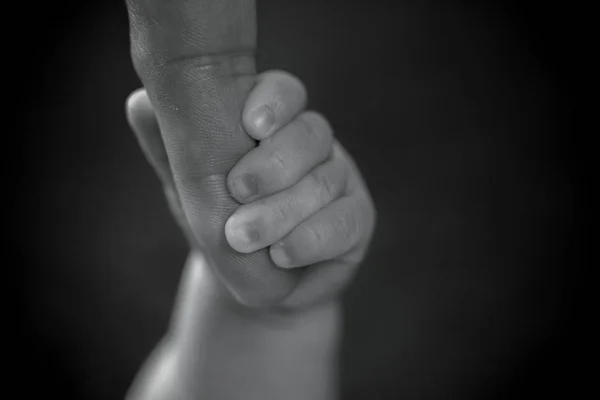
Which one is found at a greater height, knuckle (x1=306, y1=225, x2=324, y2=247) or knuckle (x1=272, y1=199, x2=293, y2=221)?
knuckle (x1=272, y1=199, x2=293, y2=221)

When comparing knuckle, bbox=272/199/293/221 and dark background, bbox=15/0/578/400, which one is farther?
dark background, bbox=15/0/578/400

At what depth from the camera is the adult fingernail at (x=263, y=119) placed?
47cm

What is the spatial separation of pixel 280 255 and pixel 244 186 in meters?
0.06

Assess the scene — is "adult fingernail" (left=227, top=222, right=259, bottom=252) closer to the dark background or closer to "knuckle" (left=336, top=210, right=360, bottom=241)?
"knuckle" (left=336, top=210, right=360, bottom=241)

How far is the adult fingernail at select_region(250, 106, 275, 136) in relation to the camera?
47cm

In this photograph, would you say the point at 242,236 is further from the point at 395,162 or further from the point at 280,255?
the point at 395,162

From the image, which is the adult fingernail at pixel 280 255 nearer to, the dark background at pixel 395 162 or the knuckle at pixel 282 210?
the knuckle at pixel 282 210

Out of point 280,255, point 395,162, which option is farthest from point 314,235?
point 395,162

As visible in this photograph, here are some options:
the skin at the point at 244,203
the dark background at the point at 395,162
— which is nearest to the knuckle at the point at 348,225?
the skin at the point at 244,203

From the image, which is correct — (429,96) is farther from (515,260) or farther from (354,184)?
(354,184)

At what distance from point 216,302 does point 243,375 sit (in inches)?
2.9

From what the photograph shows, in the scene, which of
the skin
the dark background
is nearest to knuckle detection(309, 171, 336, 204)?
the skin

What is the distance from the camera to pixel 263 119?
0.47 meters

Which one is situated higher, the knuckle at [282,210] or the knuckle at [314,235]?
the knuckle at [282,210]
